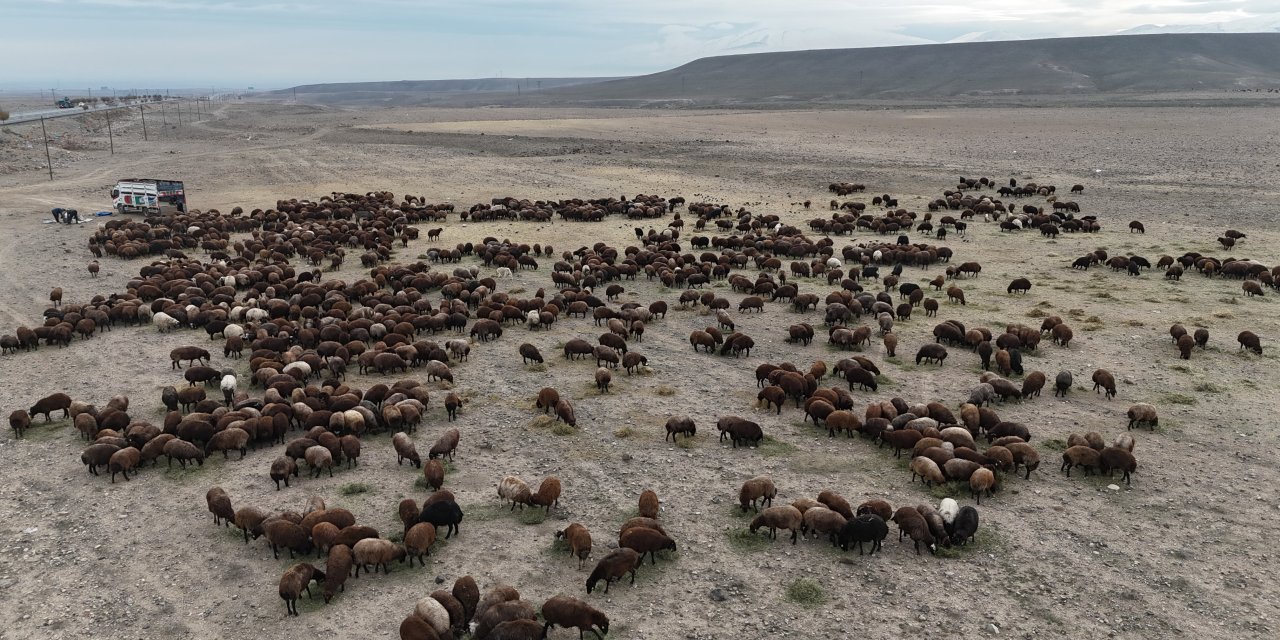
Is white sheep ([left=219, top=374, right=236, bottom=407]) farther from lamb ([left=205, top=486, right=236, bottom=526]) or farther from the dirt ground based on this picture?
lamb ([left=205, top=486, right=236, bottom=526])

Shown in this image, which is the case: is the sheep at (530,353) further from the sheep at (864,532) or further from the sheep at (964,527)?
the sheep at (964,527)

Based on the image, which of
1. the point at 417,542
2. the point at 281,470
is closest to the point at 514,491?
the point at 417,542

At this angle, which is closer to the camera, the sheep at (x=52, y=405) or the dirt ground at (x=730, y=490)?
the dirt ground at (x=730, y=490)

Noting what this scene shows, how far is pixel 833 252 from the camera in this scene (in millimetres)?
30109

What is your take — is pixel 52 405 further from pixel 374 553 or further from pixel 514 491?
pixel 514 491

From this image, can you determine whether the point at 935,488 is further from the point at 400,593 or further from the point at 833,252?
the point at 833,252

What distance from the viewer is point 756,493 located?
11.9 m

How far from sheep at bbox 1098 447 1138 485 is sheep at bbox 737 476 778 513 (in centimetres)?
567

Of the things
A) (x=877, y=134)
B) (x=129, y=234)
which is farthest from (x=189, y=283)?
(x=877, y=134)

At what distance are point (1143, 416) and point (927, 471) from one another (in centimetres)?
528

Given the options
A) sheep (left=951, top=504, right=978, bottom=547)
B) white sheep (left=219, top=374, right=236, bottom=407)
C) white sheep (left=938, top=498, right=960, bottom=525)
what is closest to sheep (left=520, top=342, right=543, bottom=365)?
white sheep (left=219, top=374, right=236, bottom=407)

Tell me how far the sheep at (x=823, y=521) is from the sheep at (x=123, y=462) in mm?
11398

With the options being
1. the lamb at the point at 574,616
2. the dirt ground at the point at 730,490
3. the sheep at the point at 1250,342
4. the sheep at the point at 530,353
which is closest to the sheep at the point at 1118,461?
the dirt ground at the point at 730,490

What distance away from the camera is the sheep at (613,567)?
33.0 ft
